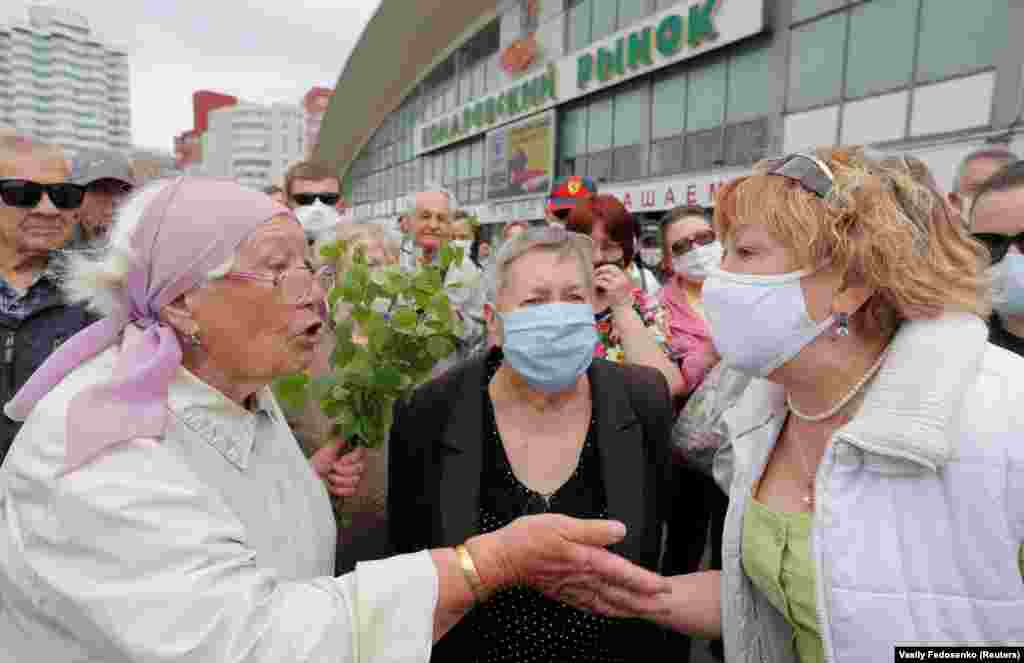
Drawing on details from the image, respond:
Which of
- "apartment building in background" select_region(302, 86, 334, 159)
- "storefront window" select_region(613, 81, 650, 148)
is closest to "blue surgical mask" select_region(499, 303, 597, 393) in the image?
"storefront window" select_region(613, 81, 650, 148)

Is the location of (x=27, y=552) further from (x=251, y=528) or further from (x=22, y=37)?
(x=22, y=37)

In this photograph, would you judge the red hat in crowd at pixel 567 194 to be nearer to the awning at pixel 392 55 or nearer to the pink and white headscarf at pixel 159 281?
the pink and white headscarf at pixel 159 281

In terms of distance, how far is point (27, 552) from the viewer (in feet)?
3.59

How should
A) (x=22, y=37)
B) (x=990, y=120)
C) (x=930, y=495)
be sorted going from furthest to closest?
(x=22, y=37), (x=990, y=120), (x=930, y=495)

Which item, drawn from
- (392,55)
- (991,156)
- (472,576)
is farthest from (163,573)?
(392,55)

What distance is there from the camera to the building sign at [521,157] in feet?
69.6

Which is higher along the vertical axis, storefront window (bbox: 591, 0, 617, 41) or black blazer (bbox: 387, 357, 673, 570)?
storefront window (bbox: 591, 0, 617, 41)

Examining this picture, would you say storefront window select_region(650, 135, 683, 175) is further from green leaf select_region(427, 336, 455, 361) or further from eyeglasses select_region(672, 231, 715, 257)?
green leaf select_region(427, 336, 455, 361)

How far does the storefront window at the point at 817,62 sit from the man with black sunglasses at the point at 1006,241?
1141 centimetres

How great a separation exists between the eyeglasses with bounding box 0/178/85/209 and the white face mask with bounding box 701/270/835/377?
2.85m

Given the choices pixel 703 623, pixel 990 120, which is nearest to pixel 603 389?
pixel 703 623

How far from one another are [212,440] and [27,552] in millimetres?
361

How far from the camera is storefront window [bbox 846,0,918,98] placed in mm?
10844

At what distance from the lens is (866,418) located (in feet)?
4.48
